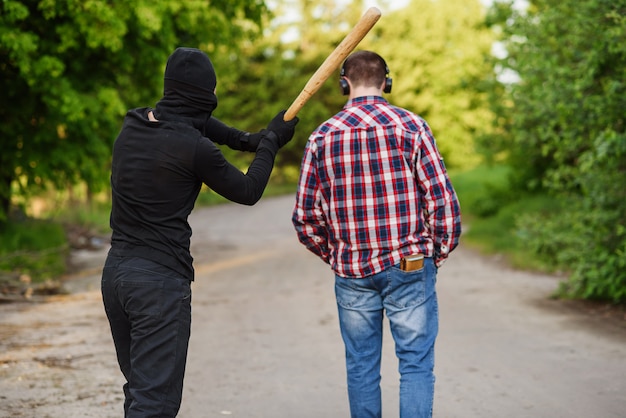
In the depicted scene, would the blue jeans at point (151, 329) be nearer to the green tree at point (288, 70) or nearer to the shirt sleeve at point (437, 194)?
the shirt sleeve at point (437, 194)

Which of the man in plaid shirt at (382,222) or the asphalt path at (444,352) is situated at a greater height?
the man in plaid shirt at (382,222)

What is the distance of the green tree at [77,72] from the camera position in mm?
10695

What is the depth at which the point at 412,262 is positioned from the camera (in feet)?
13.4

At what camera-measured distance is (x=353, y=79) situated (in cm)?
426

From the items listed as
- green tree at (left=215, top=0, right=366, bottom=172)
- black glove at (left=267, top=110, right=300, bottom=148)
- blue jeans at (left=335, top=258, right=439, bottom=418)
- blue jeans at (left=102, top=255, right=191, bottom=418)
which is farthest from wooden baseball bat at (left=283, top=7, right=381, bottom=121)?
green tree at (left=215, top=0, right=366, bottom=172)

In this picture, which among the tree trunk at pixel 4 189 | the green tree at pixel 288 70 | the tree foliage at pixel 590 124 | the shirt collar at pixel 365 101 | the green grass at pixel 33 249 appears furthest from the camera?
the green tree at pixel 288 70

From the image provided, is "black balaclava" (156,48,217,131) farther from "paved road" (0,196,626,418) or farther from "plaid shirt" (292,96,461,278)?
"paved road" (0,196,626,418)

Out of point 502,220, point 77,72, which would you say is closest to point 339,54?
point 77,72

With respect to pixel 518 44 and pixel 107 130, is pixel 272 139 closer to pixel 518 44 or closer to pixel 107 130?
pixel 518 44

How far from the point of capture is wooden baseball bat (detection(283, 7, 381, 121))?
13.3 feet

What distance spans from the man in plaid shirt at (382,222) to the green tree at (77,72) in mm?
6987

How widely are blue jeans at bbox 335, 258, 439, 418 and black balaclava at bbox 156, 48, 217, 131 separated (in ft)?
3.77

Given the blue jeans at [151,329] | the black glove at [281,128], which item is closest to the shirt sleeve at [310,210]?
the black glove at [281,128]

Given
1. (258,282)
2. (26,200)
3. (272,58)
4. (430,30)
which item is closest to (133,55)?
(26,200)
